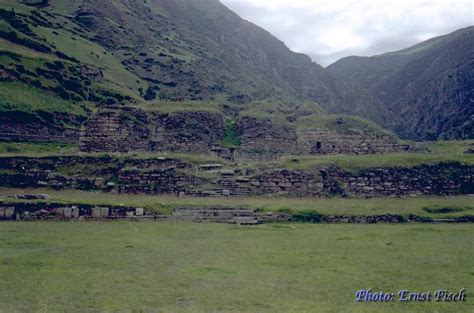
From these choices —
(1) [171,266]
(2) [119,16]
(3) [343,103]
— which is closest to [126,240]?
(1) [171,266]

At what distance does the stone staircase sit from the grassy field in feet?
7.39

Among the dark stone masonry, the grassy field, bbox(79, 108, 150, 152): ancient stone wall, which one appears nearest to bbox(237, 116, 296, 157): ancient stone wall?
bbox(79, 108, 150, 152): ancient stone wall

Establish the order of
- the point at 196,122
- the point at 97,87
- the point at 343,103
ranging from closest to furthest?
1. the point at 196,122
2. the point at 97,87
3. the point at 343,103

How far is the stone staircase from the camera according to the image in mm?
20828

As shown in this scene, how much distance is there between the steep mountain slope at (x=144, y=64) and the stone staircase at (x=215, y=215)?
21186 mm

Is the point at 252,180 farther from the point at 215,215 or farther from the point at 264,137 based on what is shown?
the point at 264,137

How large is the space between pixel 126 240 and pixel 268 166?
13.2m

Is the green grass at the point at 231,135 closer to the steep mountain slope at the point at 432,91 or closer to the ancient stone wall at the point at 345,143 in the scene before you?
the ancient stone wall at the point at 345,143

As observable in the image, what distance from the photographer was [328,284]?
32.4 feet

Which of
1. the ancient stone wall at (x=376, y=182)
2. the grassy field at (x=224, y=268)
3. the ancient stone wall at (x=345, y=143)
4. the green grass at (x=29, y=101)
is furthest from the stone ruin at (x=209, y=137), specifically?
the grassy field at (x=224, y=268)

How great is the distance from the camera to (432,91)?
92875 mm

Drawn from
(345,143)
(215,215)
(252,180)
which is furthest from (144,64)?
(215,215)

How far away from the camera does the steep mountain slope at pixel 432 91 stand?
81750 millimetres

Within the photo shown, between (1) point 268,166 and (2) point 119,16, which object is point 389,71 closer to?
(2) point 119,16
